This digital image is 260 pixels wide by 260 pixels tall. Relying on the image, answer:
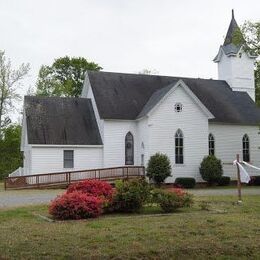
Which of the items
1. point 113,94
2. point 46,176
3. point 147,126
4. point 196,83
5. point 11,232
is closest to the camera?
point 11,232

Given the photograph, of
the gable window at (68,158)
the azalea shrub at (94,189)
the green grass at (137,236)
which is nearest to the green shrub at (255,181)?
the gable window at (68,158)

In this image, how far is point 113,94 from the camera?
139 feet

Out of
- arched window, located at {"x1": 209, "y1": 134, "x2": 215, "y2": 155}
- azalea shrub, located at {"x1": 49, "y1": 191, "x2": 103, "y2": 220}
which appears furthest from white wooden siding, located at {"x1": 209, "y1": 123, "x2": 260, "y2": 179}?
azalea shrub, located at {"x1": 49, "y1": 191, "x2": 103, "y2": 220}

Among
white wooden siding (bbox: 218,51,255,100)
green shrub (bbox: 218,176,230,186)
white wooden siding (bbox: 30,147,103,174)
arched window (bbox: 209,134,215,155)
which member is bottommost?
green shrub (bbox: 218,176,230,186)

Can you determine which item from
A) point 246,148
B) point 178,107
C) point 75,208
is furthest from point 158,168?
point 75,208

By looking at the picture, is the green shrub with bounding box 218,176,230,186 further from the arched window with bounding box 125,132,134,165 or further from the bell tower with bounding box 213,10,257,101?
the bell tower with bounding box 213,10,257,101

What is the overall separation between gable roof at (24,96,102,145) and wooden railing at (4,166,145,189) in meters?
2.86

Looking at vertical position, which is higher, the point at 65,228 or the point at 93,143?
the point at 93,143

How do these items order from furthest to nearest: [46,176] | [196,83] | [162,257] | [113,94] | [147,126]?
[196,83] < [113,94] < [147,126] < [46,176] < [162,257]

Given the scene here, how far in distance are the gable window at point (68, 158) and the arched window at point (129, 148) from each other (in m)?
4.43

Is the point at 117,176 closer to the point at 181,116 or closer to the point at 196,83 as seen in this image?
the point at 181,116

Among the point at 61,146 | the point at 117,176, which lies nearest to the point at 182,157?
the point at 117,176

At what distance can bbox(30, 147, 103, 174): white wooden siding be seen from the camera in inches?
1503

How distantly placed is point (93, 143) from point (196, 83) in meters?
12.6
